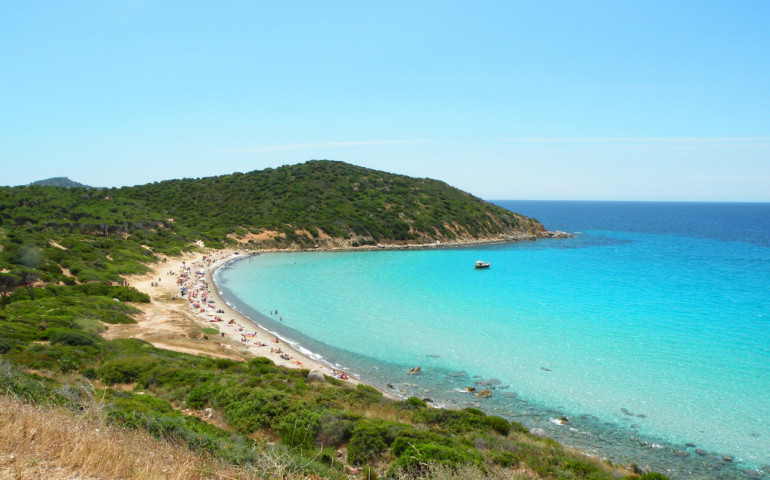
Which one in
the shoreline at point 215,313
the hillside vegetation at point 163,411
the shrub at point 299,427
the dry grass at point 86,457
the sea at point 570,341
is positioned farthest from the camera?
the shoreline at point 215,313

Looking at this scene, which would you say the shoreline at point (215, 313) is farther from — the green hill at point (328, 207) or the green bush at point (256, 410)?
the green hill at point (328, 207)

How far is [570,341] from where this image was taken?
27344 millimetres

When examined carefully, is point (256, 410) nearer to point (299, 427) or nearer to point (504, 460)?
point (299, 427)

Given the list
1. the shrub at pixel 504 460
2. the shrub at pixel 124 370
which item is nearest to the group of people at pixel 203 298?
the shrub at pixel 124 370

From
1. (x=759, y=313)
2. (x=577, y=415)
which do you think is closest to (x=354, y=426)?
(x=577, y=415)

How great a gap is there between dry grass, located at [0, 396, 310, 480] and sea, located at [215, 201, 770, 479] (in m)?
14.0

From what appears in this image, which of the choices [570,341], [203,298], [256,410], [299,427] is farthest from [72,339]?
[570,341]

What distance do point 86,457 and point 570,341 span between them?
27126 millimetres

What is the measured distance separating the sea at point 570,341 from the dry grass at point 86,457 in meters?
14.0

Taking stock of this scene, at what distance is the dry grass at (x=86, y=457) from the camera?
548 cm

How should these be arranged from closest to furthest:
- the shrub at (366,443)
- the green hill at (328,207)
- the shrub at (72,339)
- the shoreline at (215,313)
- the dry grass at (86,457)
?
1. the dry grass at (86,457)
2. the shrub at (366,443)
3. the shrub at (72,339)
4. the shoreline at (215,313)
5. the green hill at (328,207)

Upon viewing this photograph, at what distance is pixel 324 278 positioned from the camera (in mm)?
50250

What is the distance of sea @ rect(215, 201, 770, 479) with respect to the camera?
653 inches

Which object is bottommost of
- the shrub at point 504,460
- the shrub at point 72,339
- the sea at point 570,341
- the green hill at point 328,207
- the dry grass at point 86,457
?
the sea at point 570,341
